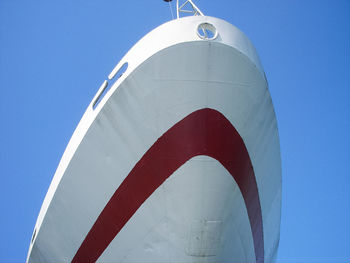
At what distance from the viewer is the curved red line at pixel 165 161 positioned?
4.55 metres

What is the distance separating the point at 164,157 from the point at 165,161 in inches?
2.5

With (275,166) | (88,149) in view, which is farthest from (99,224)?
(275,166)

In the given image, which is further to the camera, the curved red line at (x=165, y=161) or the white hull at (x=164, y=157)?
the curved red line at (x=165, y=161)

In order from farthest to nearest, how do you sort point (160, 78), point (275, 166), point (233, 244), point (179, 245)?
point (275, 166) → point (233, 244) → point (179, 245) → point (160, 78)

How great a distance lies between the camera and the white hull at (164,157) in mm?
4324

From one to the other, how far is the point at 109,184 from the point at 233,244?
7.40ft

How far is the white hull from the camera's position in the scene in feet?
14.2

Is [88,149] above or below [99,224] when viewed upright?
above

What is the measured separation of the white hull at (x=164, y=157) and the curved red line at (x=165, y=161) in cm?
2

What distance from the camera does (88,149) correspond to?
4633 millimetres

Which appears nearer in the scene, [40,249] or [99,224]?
[99,224]

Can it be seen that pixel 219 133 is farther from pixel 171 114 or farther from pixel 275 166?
pixel 275 166

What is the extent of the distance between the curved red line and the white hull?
16 millimetres

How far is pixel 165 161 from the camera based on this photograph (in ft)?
15.1
